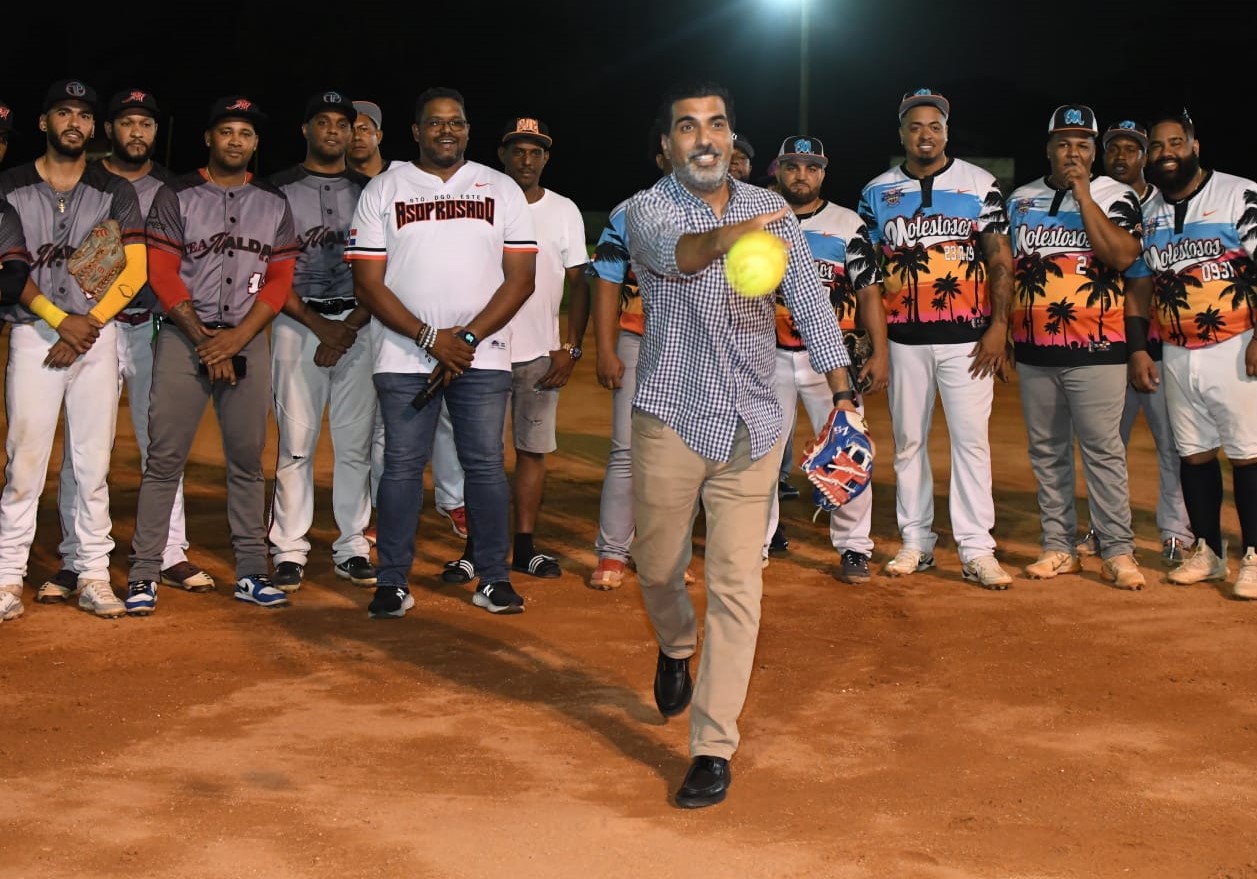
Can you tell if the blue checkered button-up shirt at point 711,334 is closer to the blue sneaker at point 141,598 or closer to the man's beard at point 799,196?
the man's beard at point 799,196

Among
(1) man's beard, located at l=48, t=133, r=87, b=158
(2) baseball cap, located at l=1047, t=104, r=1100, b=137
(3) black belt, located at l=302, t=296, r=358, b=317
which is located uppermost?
(2) baseball cap, located at l=1047, t=104, r=1100, b=137

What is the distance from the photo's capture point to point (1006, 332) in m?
8.53

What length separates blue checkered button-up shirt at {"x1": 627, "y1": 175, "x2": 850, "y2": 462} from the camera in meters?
5.39

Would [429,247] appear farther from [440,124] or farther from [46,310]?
[46,310]

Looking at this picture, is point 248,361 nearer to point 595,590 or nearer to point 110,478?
point 595,590

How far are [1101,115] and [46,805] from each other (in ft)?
126

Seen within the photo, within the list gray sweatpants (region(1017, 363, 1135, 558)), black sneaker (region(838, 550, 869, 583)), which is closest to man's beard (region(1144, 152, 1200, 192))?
gray sweatpants (region(1017, 363, 1135, 558))

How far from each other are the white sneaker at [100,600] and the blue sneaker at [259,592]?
0.60 meters

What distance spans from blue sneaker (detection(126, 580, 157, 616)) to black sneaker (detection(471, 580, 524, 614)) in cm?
165

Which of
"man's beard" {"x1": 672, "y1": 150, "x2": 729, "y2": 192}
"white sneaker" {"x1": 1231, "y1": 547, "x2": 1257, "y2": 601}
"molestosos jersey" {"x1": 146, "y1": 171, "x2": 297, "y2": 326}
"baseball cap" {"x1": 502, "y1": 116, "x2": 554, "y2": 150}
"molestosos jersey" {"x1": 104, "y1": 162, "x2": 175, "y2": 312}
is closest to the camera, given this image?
"man's beard" {"x1": 672, "y1": 150, "x2": 729, "y2": 192}

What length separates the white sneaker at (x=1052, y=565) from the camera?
346 inches

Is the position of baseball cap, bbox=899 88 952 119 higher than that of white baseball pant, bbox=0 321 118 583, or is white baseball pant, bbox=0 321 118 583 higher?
baseball cap, bbox=899 88 952 119

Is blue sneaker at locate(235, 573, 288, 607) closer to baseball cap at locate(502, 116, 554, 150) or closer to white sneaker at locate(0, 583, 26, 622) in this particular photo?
white sneaker at locate(0, 583, 26, 622)

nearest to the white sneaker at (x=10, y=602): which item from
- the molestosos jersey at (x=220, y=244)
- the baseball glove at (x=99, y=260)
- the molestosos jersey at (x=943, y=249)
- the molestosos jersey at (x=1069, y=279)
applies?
the baseball glove at (x=99, y=260)
